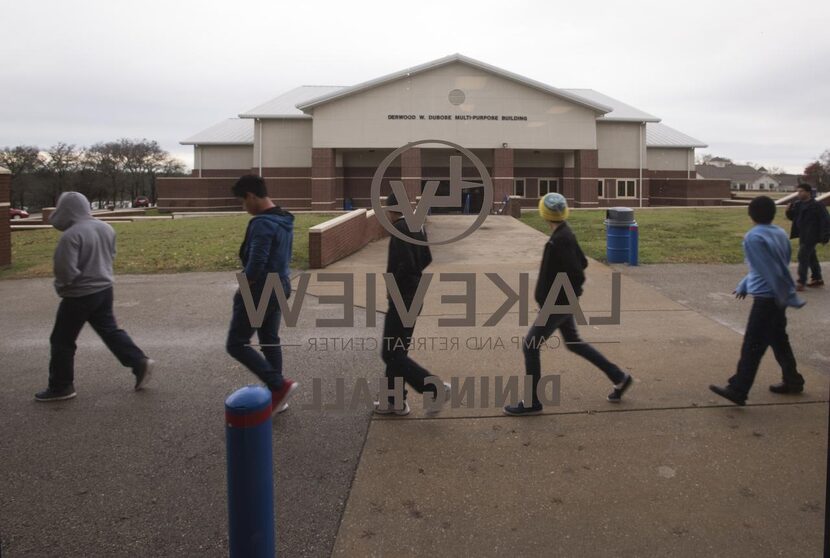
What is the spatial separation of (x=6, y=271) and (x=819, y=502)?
46.5 feet

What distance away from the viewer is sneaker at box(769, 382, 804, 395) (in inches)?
208

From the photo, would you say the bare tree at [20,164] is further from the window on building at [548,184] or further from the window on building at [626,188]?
the window on building at [626,188]

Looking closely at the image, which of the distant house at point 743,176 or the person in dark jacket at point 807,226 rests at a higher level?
the distant house at point 743,176

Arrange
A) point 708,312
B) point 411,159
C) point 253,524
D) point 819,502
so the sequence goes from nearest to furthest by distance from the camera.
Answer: point 253,524 → point 819,502 → point 708,312 → point 411,159

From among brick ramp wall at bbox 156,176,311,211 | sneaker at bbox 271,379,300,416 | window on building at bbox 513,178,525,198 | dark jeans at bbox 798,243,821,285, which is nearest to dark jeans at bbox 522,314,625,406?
sneaker at bbox 271,379,300,416

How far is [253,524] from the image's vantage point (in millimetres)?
2830

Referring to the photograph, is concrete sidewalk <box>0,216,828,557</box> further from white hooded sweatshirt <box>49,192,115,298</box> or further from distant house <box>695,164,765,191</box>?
distant house <box>695,164,765,191</box>

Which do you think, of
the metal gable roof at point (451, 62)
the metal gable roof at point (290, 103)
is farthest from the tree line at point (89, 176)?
the metal gable roof at point (290, 103)

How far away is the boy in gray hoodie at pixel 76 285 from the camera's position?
5.25 m

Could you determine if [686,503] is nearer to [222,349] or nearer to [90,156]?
[222,349]

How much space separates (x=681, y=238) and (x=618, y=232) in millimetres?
5066

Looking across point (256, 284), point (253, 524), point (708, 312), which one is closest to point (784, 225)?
point (708, 312)

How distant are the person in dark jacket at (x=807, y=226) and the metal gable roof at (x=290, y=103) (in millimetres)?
28973

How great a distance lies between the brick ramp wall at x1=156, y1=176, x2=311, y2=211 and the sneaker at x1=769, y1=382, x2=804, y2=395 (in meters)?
31.4
